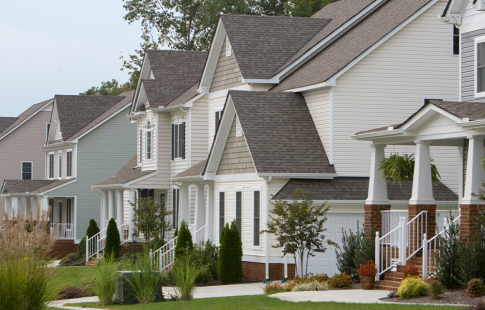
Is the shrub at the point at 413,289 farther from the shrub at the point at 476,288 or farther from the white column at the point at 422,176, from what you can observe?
the white column at the point at 422,176

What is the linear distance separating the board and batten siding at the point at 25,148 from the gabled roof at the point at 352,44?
31.9 metres

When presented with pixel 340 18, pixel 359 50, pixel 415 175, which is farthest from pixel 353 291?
pixel 340 18

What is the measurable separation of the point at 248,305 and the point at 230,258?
7253 mm

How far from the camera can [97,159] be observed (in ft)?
149

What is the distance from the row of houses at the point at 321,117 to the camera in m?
19.2

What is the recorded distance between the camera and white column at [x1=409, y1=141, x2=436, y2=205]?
696 inches

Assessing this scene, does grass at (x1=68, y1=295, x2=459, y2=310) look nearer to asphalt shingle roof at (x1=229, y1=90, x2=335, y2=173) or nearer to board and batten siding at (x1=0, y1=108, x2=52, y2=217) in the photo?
asphalt shingle roof at (x1=229, y1=90, x2=335, y2=173)

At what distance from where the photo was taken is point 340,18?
96.4 ft

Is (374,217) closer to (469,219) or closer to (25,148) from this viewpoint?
(469,219)

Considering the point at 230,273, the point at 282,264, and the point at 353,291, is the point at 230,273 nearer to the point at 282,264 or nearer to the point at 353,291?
the point at 282,264

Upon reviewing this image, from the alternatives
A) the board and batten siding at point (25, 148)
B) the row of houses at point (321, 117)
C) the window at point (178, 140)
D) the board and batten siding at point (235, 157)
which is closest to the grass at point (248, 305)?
the row of houses at point (321, 117)

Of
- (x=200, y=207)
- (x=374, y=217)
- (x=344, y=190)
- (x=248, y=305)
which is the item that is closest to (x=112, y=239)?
(x=200, y=207)

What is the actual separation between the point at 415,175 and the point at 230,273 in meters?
7.71

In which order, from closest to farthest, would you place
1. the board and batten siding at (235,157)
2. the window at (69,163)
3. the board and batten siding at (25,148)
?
the board and batten siding at (235,157) → the window at (69,163) → the board and batten siding at (25,148)
